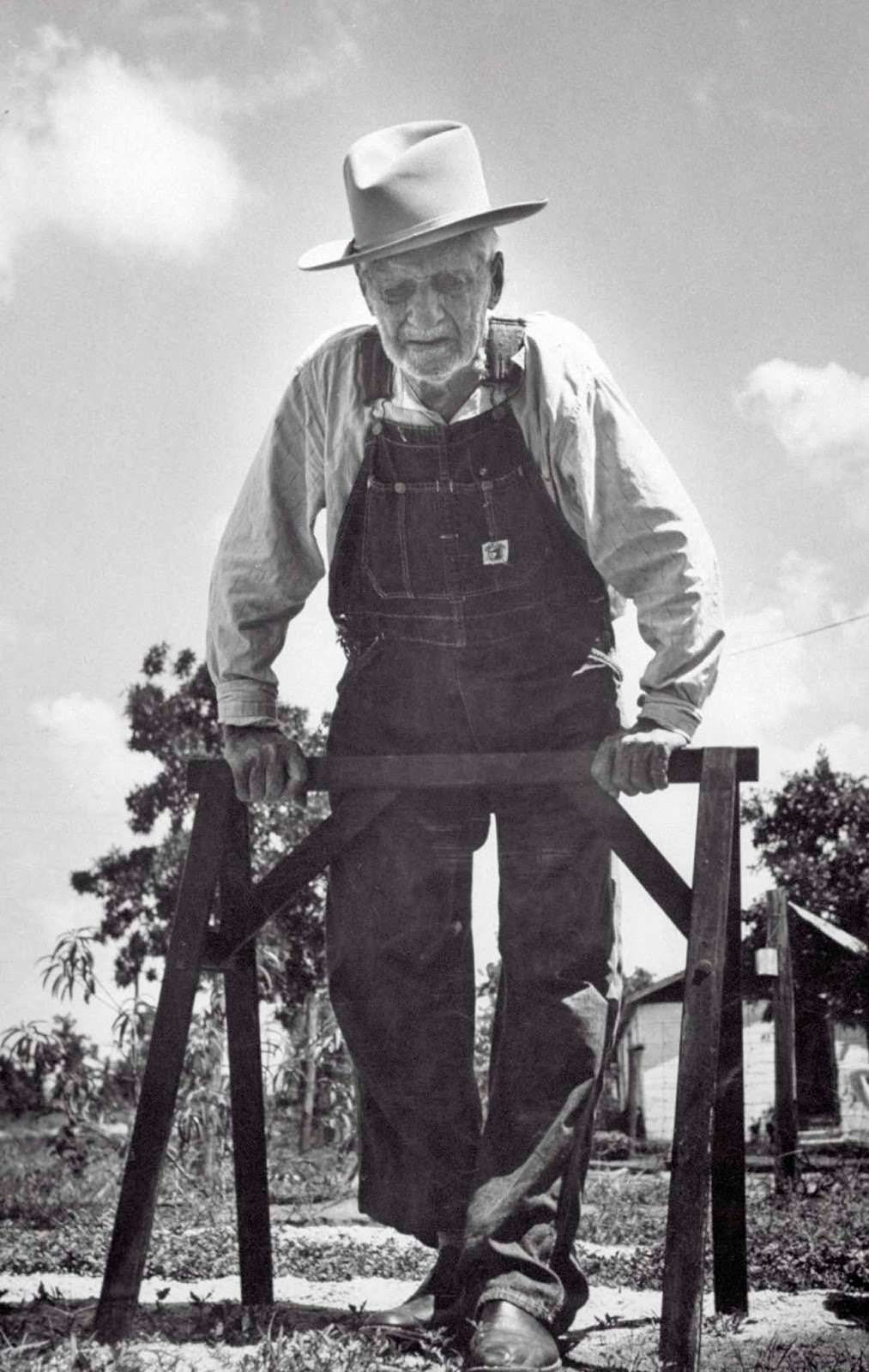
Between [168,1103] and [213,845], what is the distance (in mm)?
526

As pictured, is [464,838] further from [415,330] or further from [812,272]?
[812,272]

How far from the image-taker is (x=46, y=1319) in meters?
2.95

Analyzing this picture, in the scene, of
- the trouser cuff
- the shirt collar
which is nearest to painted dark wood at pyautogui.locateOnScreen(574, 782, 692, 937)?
the trouser cuff

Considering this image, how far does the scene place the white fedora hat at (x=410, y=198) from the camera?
9.68 feet

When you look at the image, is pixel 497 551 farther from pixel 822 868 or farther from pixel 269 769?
pixel 822 868

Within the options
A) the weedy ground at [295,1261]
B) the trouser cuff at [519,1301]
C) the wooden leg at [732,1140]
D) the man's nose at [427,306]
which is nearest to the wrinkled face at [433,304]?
the man's nose at [427,306]

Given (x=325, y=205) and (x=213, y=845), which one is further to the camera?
(x=325, y=205)

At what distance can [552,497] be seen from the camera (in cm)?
310

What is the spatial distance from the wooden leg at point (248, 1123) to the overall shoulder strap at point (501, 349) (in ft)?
3.58

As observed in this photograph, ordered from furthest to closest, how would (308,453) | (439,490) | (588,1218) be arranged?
1. (588,1218)
2. (308,453)
3. (439,490)

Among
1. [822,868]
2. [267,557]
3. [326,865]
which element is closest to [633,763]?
[326,865]

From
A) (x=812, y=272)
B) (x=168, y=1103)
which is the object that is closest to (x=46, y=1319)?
(x=168, y=1103)

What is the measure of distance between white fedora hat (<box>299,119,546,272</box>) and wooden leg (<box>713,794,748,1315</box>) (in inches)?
51.9

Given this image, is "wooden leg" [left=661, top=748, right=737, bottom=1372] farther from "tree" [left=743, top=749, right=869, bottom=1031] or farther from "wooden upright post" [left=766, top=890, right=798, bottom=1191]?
"tree" [left=743, top=749, right=869, bottom=1031]
